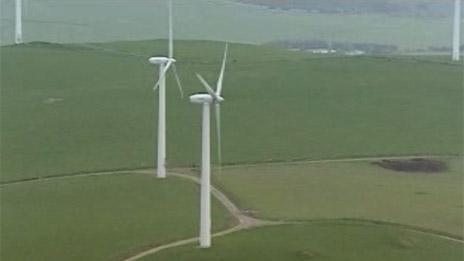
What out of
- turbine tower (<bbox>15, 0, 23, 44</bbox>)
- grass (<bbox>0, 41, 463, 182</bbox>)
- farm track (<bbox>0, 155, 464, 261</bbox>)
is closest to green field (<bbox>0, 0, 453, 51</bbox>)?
turbine tower (<bbox>15, 0, 23, 44</bbox>)

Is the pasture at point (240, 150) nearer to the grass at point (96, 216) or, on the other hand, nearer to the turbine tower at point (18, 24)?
the grass at point (96, 216)

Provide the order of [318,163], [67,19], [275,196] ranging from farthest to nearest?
[67,19] < [318,163] < [275,196]

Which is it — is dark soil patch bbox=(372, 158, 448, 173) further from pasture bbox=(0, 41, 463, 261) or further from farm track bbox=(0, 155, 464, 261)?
farm track bbox=(0, 155, 464, 261)

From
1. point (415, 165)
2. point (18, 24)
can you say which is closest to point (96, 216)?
point (415, 165)

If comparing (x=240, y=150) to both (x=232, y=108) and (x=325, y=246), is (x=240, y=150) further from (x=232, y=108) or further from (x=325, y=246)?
(x=325, y=246)

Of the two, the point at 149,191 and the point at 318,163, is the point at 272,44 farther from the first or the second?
the point at 149,191

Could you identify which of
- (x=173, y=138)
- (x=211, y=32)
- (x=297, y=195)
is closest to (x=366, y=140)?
(x=173, y=138)

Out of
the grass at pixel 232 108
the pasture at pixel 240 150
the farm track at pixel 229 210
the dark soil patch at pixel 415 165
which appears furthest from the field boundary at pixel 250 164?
the dark soil patch at pixel 415 165
